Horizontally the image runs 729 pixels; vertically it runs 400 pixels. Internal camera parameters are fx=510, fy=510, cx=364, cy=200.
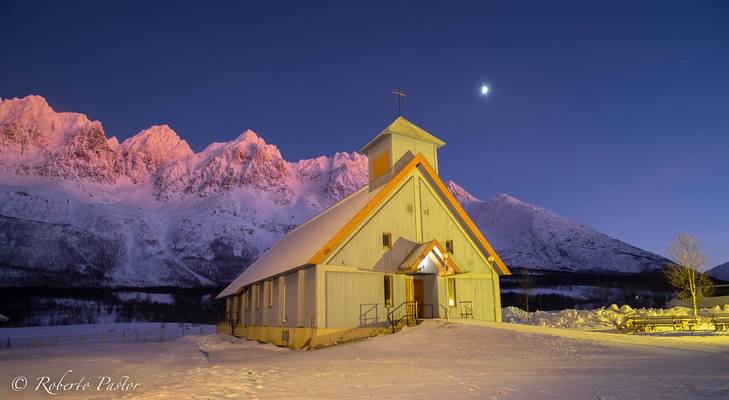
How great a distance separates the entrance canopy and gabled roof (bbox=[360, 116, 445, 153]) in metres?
7.26

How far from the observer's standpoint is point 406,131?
3056 cm

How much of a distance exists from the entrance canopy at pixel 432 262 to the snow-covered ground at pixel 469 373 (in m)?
5.32

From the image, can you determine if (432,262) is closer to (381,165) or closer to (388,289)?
(388,289)

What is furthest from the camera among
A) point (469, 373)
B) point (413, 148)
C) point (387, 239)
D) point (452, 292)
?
point (413, 148)

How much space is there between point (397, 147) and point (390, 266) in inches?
291

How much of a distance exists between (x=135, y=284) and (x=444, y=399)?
185 metres

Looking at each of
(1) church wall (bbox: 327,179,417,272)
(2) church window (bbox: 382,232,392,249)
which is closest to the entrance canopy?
(1) church wall (bbox: 327,179,417,272)

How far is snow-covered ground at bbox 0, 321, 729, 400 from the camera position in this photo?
1030cm

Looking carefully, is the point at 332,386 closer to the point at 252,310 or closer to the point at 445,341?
the point at 445,341

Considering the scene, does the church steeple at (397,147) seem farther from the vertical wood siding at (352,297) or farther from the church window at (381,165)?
the vertical wood siding at (352,297)

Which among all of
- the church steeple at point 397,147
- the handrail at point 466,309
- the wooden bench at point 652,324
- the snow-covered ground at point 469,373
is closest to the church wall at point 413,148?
the church steeple at point 397,147

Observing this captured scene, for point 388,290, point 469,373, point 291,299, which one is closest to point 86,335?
point 291,299

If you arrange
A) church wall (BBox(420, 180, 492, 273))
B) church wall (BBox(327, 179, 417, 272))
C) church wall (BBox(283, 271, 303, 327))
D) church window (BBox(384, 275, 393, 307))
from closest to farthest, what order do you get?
church wall (BBox(327, 179, 417, 272)) → church window (BBox(384, 275, 393, 307)) → church wall (BBox(283, 271, 303, 327)) → church wall (BBox(420, 180, 492, 273))

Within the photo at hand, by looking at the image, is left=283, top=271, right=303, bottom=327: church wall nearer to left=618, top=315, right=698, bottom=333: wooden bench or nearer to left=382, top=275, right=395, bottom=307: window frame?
left=382, top=275, right=395, bottom=307: window frame
